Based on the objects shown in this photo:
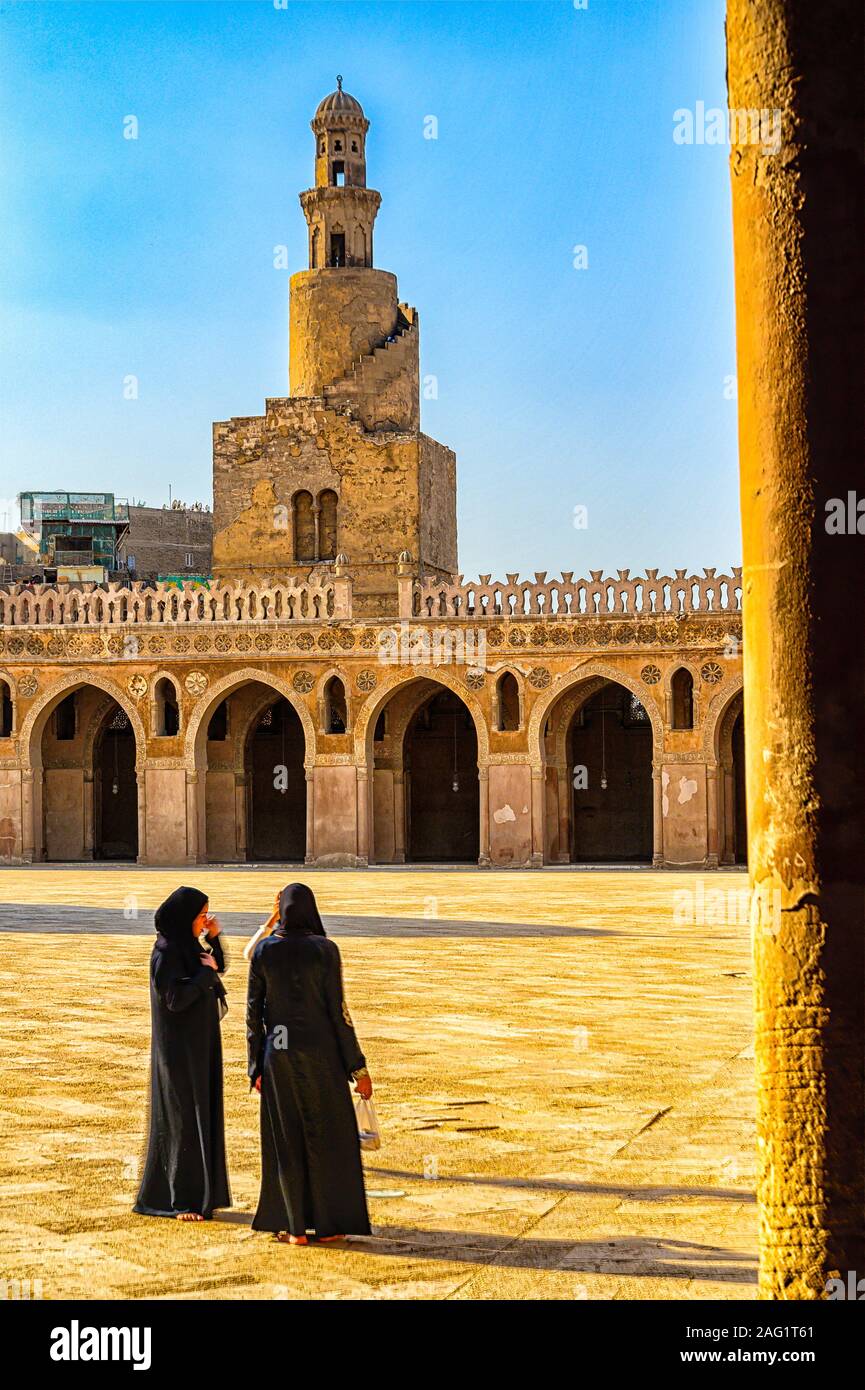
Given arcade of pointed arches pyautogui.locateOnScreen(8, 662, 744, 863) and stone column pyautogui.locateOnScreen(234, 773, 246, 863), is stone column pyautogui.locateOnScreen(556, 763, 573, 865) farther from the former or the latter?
stone column pyautogui.locateOnScreen(234, 773, 246, 863)

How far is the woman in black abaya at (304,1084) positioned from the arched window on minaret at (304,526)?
33981mm

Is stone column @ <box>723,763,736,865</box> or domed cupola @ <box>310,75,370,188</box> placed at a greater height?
domed cupola @ <box>310,75,370,188</box>

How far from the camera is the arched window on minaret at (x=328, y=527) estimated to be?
39706 mm

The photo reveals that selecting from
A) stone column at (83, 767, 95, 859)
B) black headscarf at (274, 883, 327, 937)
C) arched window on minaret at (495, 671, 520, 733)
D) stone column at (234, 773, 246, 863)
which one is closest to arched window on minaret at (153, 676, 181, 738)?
stone column at (234, 773, 246, 863)

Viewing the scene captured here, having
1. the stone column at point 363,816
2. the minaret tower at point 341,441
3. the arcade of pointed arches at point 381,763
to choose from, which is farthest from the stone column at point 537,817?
→ the minaret tower at point 341,441

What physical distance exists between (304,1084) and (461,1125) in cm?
220

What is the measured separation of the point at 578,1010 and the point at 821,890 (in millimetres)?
7794

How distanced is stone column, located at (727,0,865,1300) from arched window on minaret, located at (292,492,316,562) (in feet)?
118

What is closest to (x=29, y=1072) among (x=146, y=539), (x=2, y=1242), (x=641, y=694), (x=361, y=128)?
(x=2, y=1242)

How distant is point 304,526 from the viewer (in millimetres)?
40031

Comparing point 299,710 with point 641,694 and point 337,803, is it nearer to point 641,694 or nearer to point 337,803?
point 337,803

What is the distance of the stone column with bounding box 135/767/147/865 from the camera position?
108 feet

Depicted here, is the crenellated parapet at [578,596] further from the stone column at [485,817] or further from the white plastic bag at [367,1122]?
the white plastic bag at [367,1122]

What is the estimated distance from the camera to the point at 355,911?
20.1m
